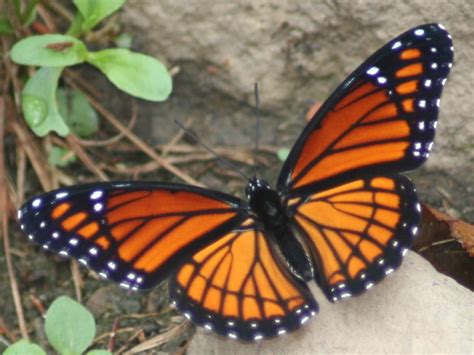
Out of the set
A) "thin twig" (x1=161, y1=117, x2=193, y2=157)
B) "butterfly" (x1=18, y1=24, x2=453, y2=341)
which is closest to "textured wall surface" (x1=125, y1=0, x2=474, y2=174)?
"thin twig" (x1=161, y1=117, x2=193, y2=157)

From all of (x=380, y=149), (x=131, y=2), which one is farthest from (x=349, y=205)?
(x=131, y=2)

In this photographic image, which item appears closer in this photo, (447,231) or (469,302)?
(469,302)

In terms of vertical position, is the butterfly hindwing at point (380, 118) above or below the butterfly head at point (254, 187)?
above

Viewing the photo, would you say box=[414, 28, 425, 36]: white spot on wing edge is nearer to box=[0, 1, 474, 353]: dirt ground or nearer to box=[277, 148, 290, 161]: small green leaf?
box=[0, 1, 474, 353]: dirt ground

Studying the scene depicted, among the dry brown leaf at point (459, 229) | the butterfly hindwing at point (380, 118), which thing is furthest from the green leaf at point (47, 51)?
the dry brown leaf at point (459, 229)

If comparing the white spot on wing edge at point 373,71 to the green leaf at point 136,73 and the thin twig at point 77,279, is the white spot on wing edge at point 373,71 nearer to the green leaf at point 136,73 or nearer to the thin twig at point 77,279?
the green leaf at point 136,73

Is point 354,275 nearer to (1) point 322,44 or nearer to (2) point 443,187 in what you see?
(2) point 443,187

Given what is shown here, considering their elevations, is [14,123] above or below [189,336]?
above
